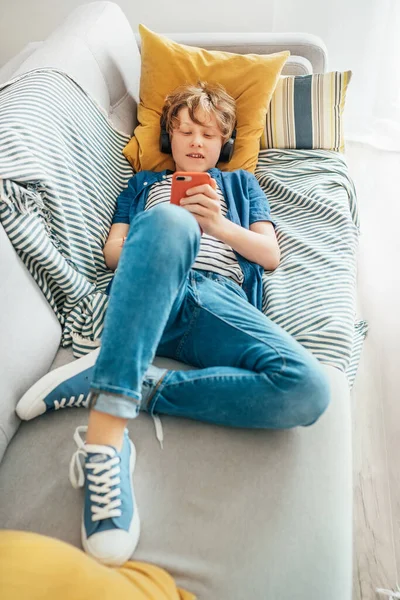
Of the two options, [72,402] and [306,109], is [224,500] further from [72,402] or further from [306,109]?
[306,109]

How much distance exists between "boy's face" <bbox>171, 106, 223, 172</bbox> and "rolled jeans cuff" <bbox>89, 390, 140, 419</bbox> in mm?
769

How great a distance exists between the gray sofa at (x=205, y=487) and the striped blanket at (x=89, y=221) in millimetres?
59

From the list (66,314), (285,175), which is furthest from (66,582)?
(285,175)

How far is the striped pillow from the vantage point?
1682 mm

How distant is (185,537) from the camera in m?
0.85

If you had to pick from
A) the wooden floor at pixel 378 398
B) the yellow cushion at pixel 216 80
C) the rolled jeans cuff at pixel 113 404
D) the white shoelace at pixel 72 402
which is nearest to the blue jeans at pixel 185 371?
the rolled jeans cuff at pixel 113 404

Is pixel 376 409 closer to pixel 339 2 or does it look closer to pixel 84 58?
pixel 84 58

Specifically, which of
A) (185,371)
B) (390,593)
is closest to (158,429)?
(185,371)

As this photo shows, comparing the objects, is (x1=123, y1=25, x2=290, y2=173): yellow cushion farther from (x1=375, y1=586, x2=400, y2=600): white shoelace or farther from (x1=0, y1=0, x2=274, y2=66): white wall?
(x1=375, y1=586, x2=400, y2=600): white shoelace

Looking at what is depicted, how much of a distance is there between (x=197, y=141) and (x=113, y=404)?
0.81m

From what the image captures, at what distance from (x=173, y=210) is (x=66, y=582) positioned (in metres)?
0.65

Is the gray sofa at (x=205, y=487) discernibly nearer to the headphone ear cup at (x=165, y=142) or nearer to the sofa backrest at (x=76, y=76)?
→ the sofa backrest at (x=76, y=76)

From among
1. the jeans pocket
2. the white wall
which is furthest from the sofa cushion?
the white wall

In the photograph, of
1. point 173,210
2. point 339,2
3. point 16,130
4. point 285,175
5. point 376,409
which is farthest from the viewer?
point 339,2
